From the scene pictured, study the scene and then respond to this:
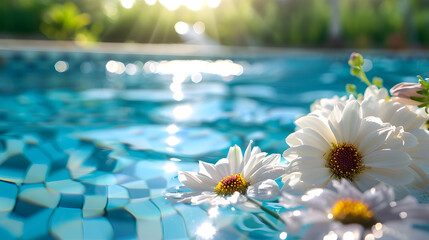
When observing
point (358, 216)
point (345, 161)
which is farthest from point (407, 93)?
point (358, 216)

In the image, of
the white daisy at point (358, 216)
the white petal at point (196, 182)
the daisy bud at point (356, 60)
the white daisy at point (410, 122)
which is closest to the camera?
the white daisy at point (358, 216)

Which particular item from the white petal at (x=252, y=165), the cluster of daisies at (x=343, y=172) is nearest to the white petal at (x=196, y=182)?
the cluster of daisies at (x=343, y=172)

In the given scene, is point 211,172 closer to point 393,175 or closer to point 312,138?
point 312,138

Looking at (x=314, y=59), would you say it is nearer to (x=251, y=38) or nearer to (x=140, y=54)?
(x=140, y=54)

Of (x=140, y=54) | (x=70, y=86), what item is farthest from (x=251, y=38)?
(x=70, y=86)

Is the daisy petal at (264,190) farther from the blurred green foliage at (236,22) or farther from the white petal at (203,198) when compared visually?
the blurred green foliage at (236,22)

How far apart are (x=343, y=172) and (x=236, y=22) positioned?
16371mm

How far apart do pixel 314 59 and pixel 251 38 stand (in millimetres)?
6059

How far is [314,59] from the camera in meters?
11.1

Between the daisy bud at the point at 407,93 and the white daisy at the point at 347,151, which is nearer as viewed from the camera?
the white daisy at the point at 347,151

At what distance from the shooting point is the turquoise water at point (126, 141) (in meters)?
1.49

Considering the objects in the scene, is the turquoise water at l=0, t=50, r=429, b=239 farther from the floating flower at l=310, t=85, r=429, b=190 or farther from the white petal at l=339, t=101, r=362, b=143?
the floating flower at l=310, t=85, r=429, b=190

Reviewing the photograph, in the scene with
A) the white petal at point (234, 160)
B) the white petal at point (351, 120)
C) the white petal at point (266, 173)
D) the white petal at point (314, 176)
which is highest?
the white petal at point (351, 120)

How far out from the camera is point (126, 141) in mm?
2875
